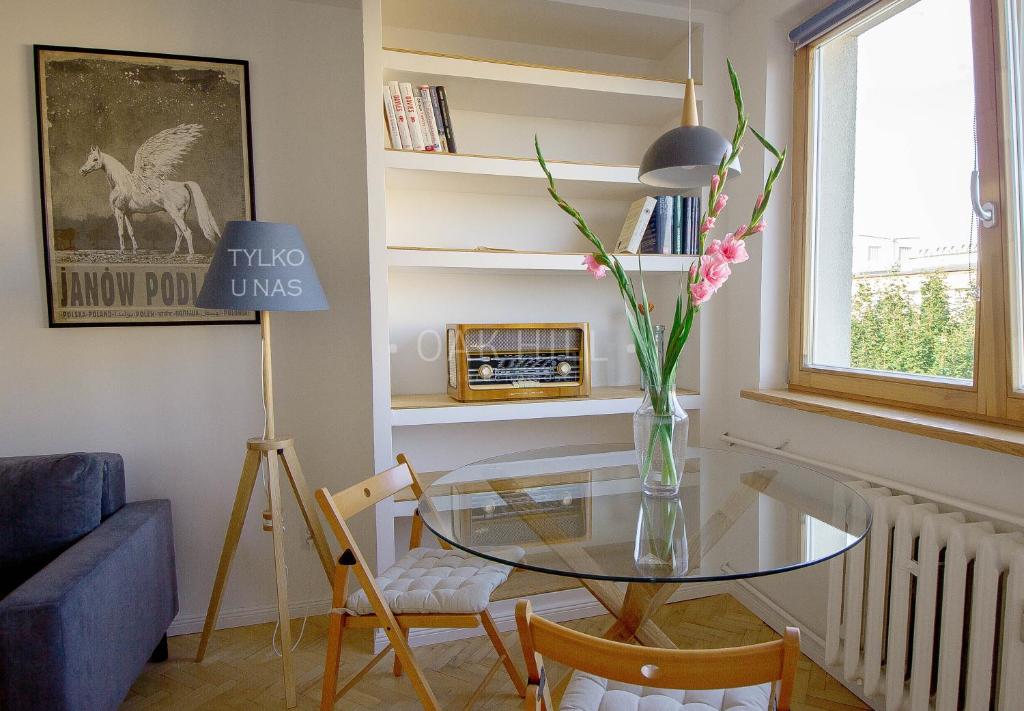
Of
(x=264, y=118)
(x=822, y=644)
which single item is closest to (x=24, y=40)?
(x=264, y=118)

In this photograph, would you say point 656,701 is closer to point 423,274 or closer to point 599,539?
point 599,539

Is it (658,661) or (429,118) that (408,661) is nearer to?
(658,661)

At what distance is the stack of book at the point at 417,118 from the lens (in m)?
2.30

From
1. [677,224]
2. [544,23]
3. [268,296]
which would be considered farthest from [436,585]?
[544,23]

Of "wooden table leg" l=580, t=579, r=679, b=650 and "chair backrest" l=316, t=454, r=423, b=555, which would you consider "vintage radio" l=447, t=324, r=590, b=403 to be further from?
"wooden table leg" l=580, t=579, r=679, b=650

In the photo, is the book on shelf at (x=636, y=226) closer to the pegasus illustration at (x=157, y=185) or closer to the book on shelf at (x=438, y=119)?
the book on shelf at (x=438, y=119)

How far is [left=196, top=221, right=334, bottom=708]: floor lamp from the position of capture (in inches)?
79.2

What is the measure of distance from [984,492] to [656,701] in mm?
1109

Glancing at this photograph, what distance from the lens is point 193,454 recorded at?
2.52m

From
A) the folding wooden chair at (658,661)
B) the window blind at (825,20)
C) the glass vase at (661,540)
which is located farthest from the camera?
the window blind at (825,20)

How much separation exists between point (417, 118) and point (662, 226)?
43.4 inches

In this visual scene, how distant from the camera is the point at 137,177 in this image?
238 centimetres

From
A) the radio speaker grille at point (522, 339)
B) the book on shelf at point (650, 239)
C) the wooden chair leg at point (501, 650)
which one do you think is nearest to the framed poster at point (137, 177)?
the radio speaker grille at point (522, 339)

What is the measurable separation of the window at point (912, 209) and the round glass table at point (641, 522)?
0.53 meters
